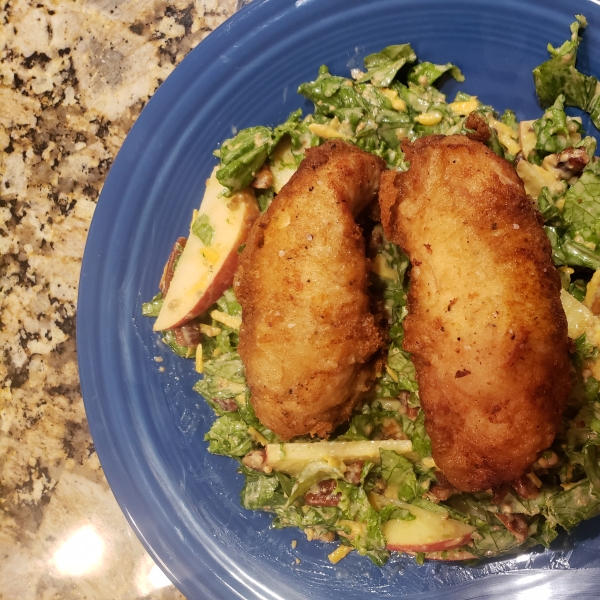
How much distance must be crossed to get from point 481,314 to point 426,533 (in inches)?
47.7

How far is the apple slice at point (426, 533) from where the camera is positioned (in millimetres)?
2420

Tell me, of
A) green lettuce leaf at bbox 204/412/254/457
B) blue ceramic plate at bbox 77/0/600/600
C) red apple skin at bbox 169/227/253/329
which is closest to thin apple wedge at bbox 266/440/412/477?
green lettuce leaf at bbox 204/412/254/457

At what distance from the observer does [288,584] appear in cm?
260

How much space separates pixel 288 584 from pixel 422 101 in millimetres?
2394

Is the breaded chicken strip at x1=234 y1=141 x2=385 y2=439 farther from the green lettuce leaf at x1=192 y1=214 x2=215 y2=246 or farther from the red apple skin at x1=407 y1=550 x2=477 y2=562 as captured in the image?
the red apple skin at x1=407 y1=550 x2=477 y2=562

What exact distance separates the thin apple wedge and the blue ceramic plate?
39cm

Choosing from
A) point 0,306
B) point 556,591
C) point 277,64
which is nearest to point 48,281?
point 0,306

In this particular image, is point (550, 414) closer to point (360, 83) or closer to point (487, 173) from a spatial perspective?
point (487, 173)

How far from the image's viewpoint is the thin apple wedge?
2.42m

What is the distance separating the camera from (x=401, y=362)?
2414 millimetres

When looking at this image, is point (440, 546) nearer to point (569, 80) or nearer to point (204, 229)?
point (204, 229)

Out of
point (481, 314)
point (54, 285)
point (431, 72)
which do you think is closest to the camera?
point (481, 314)

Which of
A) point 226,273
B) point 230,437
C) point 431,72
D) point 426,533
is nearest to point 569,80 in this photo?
point 431,72

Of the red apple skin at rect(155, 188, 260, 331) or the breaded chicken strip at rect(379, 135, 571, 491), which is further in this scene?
the red apple skin at rect(155, 188, 260, 331)
